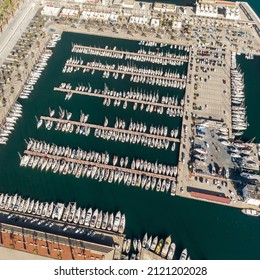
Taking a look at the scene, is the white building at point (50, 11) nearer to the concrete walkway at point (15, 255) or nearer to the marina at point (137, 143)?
the marina at point (137, 143)

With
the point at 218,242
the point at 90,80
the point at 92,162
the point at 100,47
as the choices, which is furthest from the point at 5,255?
the point at 100,47

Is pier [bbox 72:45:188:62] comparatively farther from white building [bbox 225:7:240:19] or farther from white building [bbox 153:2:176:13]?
white building [bbox 225:7:240:19]

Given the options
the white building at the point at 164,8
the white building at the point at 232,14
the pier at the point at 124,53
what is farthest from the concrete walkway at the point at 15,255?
the white building at the point at 232,14

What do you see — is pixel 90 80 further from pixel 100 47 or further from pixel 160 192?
pixel 160 192

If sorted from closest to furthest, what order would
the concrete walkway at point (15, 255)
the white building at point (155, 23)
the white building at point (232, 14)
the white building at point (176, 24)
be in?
1. the concrete walkway at point (15, 255)
2. the white building at point (176, 24)
3. the white building at point (155, 23)
4. the white building at point (232, 14)

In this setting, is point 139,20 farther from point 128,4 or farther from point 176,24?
point 176,24

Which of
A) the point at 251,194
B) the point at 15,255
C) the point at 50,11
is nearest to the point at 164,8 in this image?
the point at 50,11

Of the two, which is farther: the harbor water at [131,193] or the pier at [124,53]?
the pier at [124,53]
